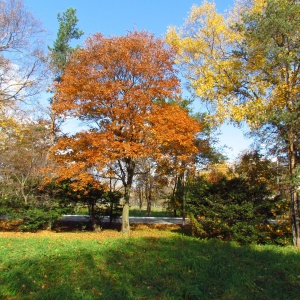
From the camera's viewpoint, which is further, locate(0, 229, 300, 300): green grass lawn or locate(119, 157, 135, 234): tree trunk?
locate(119, 157, 135, 234): tree trunk

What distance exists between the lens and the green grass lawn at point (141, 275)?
450 cm

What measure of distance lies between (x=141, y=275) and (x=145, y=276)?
8cm

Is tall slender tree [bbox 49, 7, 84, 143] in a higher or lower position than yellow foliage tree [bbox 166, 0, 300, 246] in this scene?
higher

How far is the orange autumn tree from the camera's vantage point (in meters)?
11.7

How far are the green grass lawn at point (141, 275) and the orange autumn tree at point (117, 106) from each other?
17.0 ft

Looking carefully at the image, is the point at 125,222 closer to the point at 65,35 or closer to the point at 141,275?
the point at 141,275

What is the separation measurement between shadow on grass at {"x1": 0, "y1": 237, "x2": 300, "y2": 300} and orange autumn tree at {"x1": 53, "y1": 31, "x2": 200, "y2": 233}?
5.49 meters

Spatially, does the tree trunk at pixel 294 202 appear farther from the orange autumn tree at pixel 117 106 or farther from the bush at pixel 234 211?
the orange autumn tree at pixel 117 106

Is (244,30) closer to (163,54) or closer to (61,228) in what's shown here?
(163,54)

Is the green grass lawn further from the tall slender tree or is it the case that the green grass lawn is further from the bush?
the tall slender tree

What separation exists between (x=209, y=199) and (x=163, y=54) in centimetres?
641

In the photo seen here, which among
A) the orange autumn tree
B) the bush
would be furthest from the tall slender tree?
the bush

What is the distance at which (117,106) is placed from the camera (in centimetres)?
1196

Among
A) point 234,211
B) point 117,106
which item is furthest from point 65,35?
point 234,211
